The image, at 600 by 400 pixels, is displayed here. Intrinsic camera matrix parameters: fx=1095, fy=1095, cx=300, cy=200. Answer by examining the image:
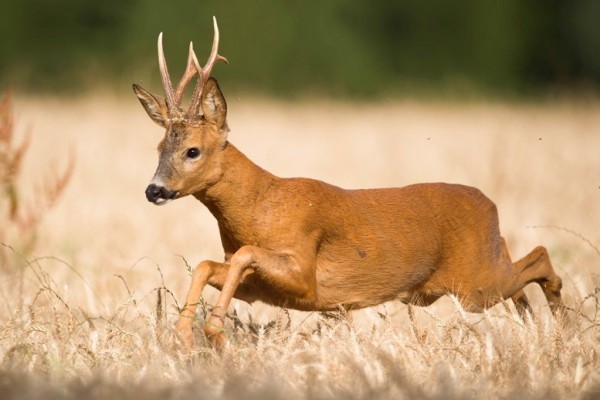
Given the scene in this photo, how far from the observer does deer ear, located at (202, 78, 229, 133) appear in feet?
16.3

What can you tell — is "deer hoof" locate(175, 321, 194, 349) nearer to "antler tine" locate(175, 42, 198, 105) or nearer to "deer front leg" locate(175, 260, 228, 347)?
"deer front leg" locate(175, 260, 228, 347)

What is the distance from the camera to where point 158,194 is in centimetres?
480

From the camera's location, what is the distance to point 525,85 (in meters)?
28.6

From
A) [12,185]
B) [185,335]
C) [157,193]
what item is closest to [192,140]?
[157,193]

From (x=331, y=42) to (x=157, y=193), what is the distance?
24109 mm

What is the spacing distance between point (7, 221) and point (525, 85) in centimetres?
2252

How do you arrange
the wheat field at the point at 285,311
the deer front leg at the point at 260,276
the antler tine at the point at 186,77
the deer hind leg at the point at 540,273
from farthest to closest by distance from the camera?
the deer hind leg at the point at 540,273 < the antler tine at the point at 186,77 < the deer front leg at the point at 260,276 < the wheat field at the point at 285,311

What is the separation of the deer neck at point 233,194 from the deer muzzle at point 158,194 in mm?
243

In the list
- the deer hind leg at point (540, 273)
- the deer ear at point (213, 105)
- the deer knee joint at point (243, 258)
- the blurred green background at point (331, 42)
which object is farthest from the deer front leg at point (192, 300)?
the blurred green background at point (331, 42)

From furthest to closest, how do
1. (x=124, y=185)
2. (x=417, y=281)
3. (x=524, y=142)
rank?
(x=524, y=142) < (x=124, y=185) < (x=417, y=281)

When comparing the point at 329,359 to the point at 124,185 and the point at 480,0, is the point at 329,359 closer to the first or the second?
the point at 124,185

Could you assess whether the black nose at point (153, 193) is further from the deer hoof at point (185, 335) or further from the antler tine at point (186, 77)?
the deer hoof at point (185, 335)

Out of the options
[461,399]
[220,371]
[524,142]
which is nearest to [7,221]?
[220,371]

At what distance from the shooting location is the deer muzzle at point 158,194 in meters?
4.77
